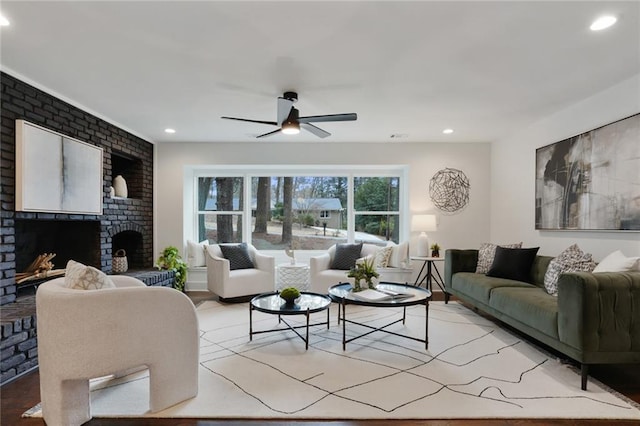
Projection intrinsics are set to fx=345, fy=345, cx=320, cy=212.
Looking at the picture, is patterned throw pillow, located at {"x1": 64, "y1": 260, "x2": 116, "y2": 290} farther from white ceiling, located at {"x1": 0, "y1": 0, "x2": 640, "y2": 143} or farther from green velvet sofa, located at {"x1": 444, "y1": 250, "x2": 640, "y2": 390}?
green velvet sofa, located at {"x1": 444, "y1": 250, "x2": 640, "y2": 390}

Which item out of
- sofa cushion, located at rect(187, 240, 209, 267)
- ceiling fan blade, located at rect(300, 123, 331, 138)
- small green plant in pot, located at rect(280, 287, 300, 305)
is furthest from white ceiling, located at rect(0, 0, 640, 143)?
sofa cushion, located at rect(187, 240, 209, 267)

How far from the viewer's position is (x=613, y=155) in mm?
3170

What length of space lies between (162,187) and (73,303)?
3970 millimetres

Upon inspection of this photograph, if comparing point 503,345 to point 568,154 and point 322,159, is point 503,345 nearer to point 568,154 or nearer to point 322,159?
point 568,154

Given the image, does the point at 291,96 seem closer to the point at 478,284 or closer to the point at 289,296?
the point at 289,296

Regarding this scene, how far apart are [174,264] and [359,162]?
10.6 feet

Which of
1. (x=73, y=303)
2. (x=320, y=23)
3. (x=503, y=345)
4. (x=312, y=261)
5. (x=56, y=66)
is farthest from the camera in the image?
(x=312, y=261)

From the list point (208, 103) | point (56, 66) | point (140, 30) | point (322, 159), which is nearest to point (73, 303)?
point (140, 30)

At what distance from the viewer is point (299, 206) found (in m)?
6.12

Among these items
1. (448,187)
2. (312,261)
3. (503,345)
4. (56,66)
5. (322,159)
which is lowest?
(503,345)

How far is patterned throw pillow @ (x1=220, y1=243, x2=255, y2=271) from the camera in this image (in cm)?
492

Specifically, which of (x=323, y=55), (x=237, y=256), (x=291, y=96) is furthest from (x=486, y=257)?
(x=237, y=256)

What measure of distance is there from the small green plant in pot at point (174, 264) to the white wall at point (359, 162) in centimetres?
41

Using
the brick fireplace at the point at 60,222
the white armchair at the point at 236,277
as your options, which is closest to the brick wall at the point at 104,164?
the brick fireplace at the point at 60,222
